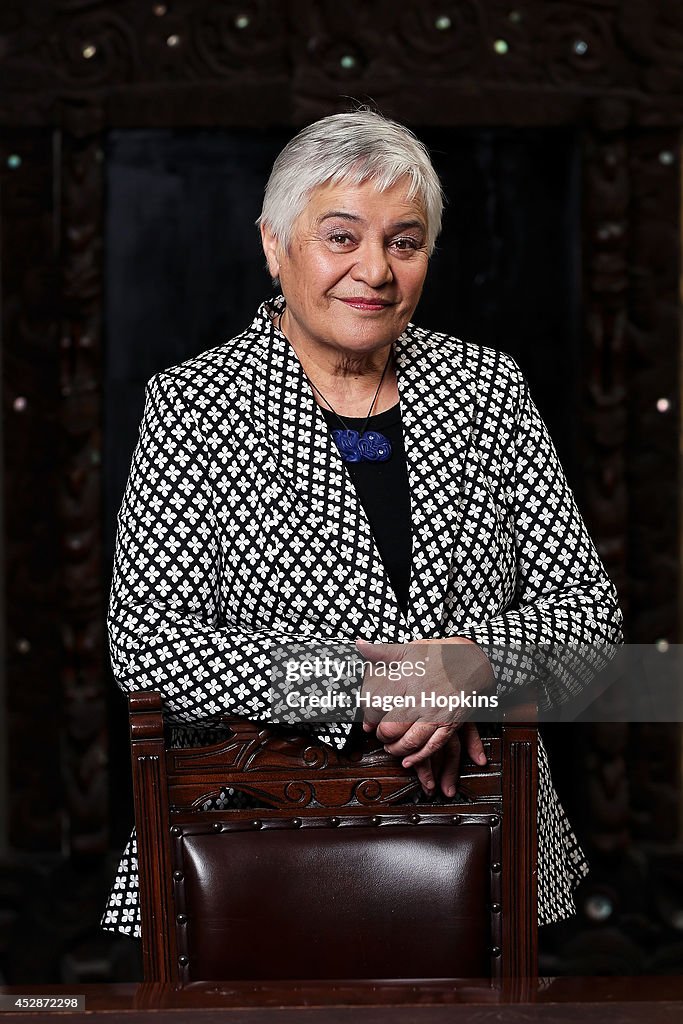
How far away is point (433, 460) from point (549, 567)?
0.60 ft

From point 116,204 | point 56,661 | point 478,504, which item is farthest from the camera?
point 56,661

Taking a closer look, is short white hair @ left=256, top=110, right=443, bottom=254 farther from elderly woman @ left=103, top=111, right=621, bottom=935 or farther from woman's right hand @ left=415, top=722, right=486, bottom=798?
woman's right hand @ left=415, top=722, right=486, bottom=798

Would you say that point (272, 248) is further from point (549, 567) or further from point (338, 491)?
point (549, 567)

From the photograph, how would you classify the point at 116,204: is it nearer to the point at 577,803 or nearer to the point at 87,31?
the point at 87,31

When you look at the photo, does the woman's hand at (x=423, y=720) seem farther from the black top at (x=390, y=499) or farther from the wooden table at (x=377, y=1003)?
the wooden table at (x=377, y=1003)

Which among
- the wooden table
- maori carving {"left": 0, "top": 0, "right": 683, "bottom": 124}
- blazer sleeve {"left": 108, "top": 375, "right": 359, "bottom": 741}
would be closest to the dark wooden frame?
maori carving {"left": 0, "top": 0, "right": 683, "bottom": 124}

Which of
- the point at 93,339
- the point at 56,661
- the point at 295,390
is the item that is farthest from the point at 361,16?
the point at 56,661

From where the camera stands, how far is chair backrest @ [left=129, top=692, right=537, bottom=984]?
1078 millimetres

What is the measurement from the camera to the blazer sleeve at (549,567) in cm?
125

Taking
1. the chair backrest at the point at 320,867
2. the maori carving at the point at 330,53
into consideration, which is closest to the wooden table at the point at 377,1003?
the chair backrest at the point at 320,867

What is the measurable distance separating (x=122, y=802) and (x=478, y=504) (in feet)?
4.21

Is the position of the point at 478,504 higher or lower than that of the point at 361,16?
lower

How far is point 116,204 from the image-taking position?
82.9 inches

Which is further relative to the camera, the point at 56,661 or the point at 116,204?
the point at 56,661
